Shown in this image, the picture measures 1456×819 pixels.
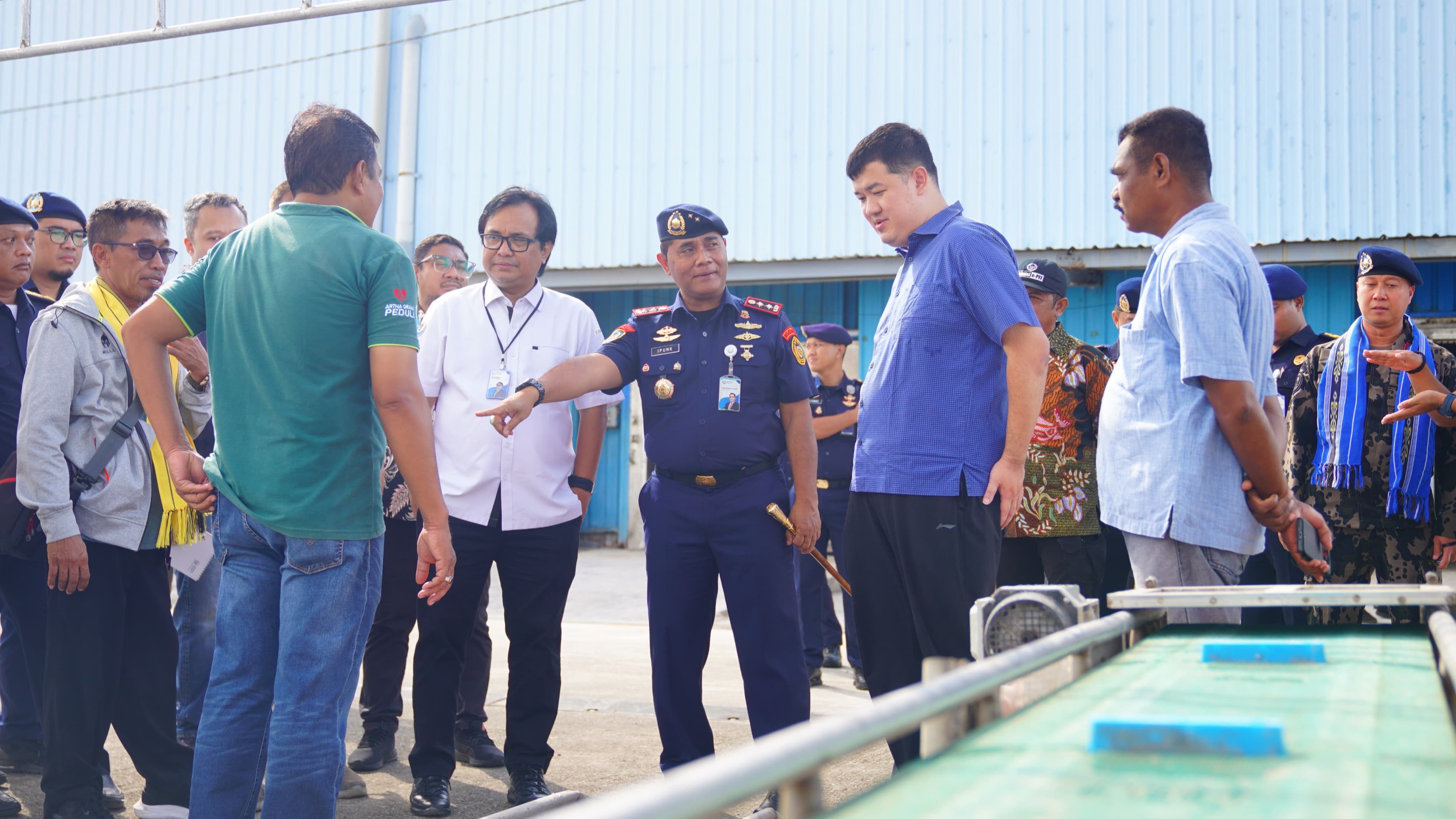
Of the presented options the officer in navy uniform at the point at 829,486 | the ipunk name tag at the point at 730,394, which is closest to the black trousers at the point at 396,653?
the ipunk name tag at the point at 730,394

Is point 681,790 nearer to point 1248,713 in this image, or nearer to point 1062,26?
point 1248,713

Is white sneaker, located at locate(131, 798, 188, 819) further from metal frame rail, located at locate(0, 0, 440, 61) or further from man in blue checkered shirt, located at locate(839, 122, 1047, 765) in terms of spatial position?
metal frame rail, located at locate(0, 0, 440, 61)

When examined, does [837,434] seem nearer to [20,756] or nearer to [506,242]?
[506,242]

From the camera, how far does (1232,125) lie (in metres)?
9.95

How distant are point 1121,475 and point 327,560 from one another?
6.47ft

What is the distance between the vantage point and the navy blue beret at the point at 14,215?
150 inches

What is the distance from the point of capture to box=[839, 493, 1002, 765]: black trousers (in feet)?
9.61

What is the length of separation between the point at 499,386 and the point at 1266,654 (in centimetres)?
279

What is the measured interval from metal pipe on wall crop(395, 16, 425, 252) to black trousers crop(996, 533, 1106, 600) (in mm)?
9309

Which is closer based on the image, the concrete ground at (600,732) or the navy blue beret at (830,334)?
the concrete ground at (600,732)

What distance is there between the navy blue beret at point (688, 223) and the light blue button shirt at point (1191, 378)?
4.74 feet

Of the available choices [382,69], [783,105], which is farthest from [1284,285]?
[382,69]

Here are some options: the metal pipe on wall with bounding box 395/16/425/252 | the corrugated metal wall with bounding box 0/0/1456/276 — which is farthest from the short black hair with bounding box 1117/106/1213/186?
the metal pipe on wall with bounding box 395/16/425/252

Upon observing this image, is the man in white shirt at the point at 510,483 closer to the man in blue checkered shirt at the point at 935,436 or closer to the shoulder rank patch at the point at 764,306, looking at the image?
the shoulder rank patch at the point at 764,306
